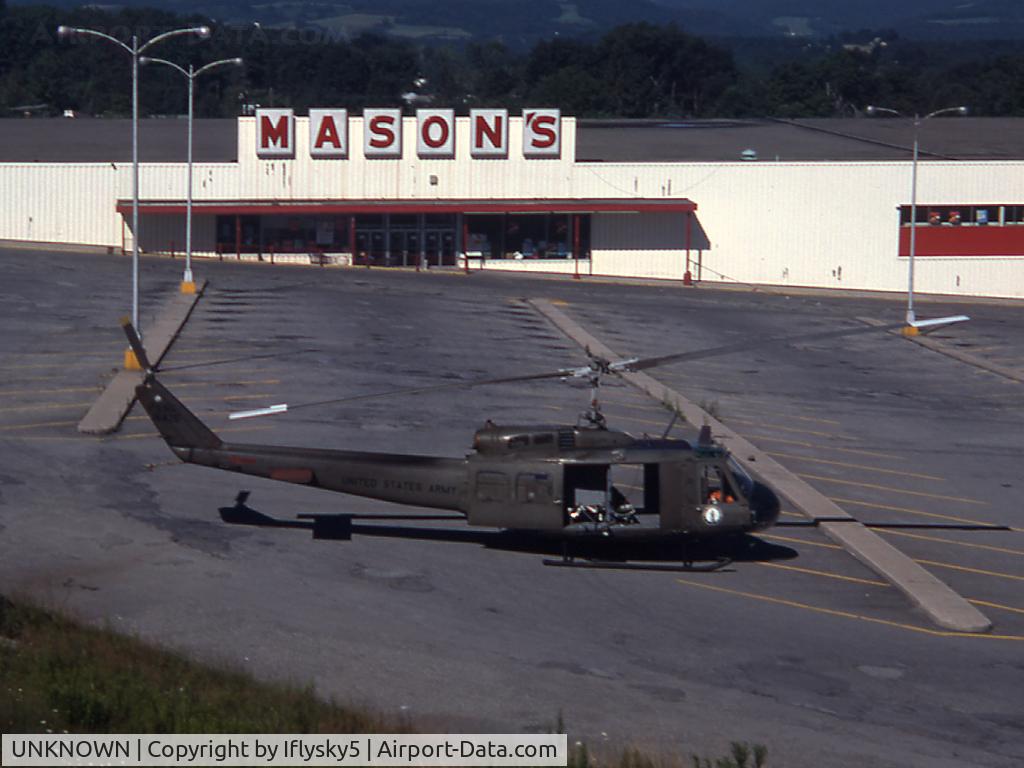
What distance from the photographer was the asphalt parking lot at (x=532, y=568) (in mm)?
17062

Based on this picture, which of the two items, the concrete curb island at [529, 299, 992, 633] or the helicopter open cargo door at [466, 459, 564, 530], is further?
the helicopter open cargo door at [466, 459, 564, 530]

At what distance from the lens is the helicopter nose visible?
22094 mm

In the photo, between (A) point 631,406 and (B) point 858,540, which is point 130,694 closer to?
(B) point 858,540

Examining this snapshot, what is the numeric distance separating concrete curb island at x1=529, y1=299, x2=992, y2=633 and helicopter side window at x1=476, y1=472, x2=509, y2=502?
6.53m

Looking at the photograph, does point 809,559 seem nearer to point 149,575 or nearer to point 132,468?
point 149,575

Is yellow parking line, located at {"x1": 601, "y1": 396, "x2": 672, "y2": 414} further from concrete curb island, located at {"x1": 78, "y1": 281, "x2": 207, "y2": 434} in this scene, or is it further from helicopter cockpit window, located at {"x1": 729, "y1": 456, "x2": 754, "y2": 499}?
helicopter cockpit window, located at {"x1": 729, "y1": 456, "x2": 754, "y2": 499}

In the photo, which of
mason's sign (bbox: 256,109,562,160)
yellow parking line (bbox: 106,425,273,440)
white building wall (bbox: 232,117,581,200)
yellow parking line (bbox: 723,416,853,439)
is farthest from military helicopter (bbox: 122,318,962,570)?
white building wall (bbox: 232,117,581,200)

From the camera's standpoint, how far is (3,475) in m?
26.5

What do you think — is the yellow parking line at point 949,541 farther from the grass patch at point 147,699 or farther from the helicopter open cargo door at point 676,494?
the grass patch at point 147,699

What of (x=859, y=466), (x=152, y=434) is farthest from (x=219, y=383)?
(x=859, y=466)

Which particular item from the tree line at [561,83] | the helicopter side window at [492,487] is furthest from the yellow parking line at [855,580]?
the tree line at [561,83]

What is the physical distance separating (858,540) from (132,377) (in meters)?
19.5

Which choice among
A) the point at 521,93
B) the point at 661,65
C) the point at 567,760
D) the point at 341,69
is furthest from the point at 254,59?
the point at 567,760

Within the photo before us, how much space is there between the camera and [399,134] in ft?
229
